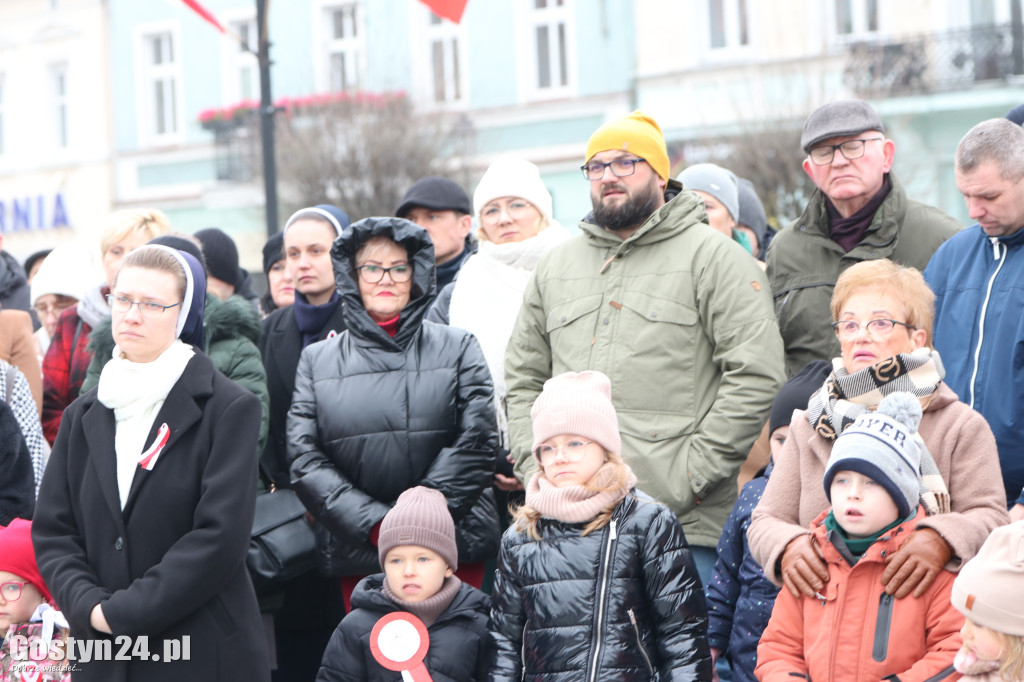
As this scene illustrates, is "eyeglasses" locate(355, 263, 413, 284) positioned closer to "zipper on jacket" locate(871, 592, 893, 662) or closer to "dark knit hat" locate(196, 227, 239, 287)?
"dark knit hat" locate(196, 227, 239, 287)

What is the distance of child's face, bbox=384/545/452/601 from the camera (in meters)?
4.24

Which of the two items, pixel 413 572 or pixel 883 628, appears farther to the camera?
pixel 413 572

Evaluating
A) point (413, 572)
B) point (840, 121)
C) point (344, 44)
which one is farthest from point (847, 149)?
point (344, 44)

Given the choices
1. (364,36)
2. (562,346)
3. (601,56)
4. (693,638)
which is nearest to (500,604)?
(693,638)

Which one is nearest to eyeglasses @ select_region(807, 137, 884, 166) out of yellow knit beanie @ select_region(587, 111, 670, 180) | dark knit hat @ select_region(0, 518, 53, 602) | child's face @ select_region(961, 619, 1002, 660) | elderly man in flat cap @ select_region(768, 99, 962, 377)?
elderly man in flat cap @ select_region(768, 99, 962, 377)

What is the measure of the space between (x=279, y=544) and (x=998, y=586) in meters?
2.87

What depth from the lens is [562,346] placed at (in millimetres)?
4801

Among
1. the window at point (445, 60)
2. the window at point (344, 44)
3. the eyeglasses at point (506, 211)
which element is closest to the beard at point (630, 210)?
the eyeglasses at point (506, 211)

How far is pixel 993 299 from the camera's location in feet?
13.4

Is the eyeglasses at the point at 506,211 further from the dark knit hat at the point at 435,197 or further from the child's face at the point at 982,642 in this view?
the child's face at the point at 982,642

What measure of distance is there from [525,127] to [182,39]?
7.52 m

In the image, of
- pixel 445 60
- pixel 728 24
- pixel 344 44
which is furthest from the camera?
pixel 344 44

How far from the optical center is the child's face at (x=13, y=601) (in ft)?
14.6

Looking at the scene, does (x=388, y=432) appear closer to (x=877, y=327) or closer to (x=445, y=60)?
(x=877, y=327)
